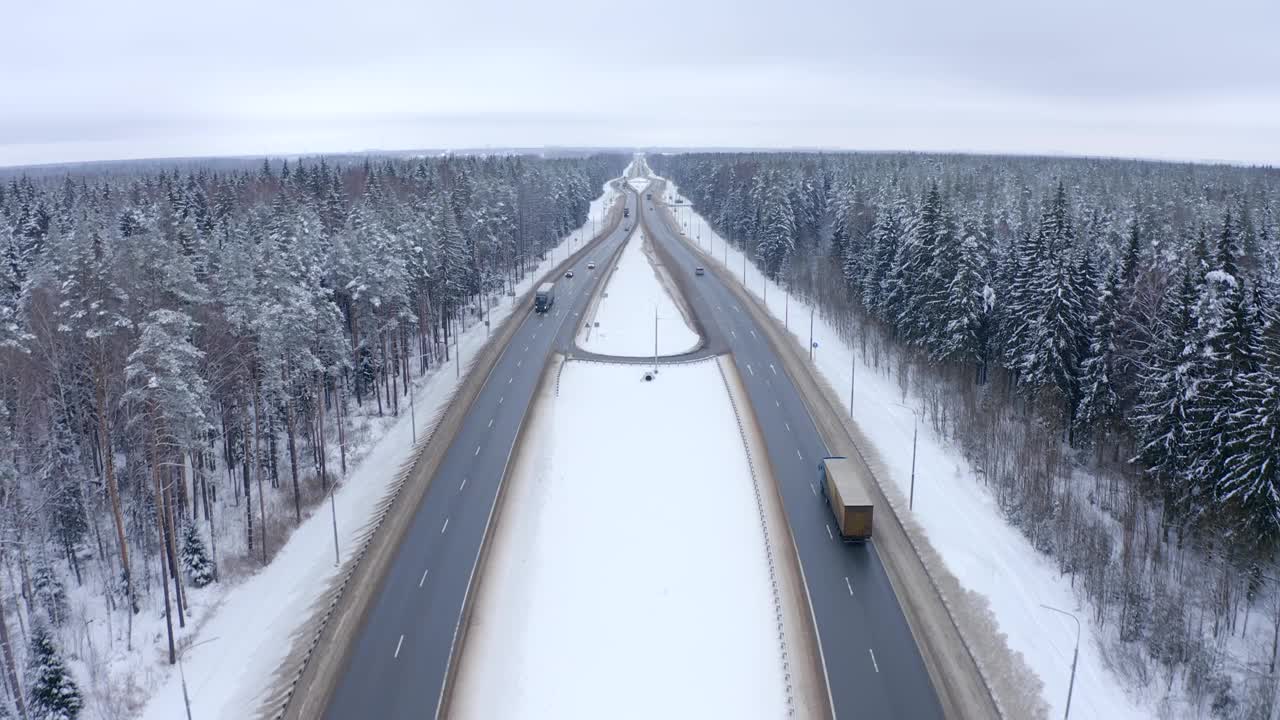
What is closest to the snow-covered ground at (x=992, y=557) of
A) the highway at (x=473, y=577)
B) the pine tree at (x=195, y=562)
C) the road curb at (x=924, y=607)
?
the road curb at (x=924, y=607)

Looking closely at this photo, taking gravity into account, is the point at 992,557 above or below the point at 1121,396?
below

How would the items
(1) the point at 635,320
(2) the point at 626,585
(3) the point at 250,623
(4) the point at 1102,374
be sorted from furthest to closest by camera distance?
(1) the point at 635,320 < (4) the point at 1102,374 < (2) the point at 626,585 < (3) the point at 250,623

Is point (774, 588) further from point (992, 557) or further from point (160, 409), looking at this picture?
point (160, 409)

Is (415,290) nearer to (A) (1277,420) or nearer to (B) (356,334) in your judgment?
(B) (356,334)

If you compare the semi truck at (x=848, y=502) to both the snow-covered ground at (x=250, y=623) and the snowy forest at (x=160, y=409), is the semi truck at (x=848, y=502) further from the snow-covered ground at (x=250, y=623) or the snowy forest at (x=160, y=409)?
the snowy forest at (x=160, y=409)

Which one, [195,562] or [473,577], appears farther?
[195,562]

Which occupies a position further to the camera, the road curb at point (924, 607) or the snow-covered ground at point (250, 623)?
the snow-covered ground at point (250, 623)

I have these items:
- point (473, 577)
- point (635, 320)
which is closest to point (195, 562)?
point (473, 577)

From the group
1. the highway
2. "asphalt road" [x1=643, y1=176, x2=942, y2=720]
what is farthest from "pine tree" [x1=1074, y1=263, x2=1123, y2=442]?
the highway
